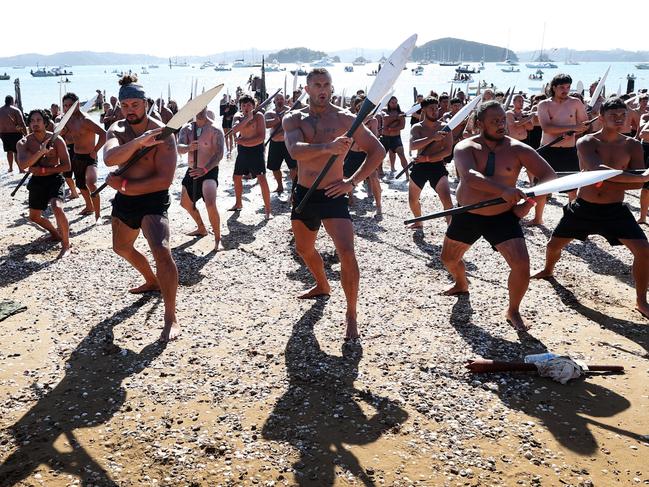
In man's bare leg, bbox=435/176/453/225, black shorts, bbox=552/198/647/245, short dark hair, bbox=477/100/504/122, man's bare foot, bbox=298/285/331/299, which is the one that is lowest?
man's bare foot, bbox=298/285/331/299

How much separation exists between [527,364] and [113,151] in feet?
11.7

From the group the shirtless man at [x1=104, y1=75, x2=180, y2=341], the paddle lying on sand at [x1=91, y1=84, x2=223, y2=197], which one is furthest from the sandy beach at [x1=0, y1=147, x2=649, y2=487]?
the paddle lying on sand at [x1=91, y1=84, x2=223, y2=197]

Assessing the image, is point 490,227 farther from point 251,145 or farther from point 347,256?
point 251,145

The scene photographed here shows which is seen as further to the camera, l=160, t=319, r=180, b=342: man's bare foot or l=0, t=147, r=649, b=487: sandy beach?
l=160, t=319, r=180, b=342: man's bare foot

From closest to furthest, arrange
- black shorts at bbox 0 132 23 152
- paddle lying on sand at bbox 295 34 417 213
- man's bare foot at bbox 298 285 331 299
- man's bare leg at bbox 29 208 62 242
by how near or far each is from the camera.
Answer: paddle lying on sand at bbox 295 34 417 213, man's bare foot at bbox 298 285 331 299, man's bare leg at bbox 29 208 62 242, black shorts at bbox 0 132 23 152

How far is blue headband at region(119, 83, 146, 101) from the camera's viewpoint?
15.1ft

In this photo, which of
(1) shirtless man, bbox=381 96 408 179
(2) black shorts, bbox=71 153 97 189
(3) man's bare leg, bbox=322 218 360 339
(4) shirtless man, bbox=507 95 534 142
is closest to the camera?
(3) man's bare leg, bbox=322 218 360 339

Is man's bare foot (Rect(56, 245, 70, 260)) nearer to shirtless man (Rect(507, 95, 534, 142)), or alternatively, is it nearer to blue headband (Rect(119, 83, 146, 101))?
blue headband (Rect(119, 83, 146, 101))

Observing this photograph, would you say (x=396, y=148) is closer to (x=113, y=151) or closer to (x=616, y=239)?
(x=616, y=239)

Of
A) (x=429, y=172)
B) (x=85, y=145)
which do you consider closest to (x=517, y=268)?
(x=429, y=172)

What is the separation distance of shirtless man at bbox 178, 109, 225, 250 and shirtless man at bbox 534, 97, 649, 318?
435cm

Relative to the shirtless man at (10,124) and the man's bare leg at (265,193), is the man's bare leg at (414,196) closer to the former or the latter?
the man's bare leg at (265,193)

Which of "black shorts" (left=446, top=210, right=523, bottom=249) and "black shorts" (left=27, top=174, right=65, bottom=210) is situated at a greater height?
"black shorts" (left=446, top=210, right=523, bottom=249)

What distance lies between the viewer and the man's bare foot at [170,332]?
180 inches
